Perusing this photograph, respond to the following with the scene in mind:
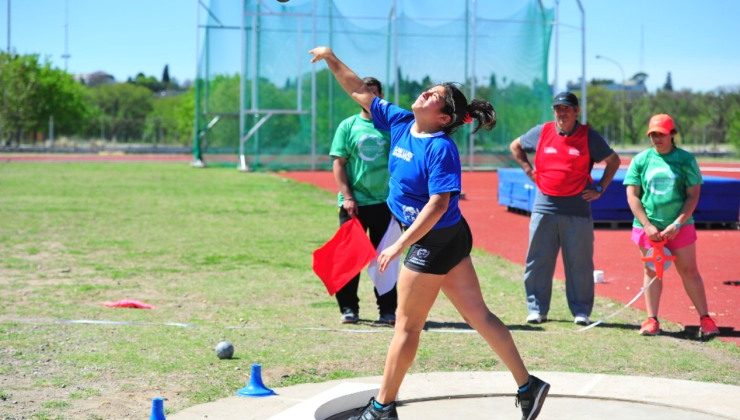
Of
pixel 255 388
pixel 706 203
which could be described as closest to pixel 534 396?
pixel 255 388

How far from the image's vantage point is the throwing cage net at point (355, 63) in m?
39.4

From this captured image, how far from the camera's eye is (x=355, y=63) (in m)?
39.4

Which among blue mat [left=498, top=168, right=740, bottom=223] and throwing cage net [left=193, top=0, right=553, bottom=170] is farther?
throwing cage net [left=193, top=0, right=553, bottom=170]

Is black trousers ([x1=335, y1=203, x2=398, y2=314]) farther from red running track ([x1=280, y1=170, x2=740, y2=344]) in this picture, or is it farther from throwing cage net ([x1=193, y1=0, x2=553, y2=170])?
throwing cage net ([x1=193, y1=0, x2=553, y2=170])

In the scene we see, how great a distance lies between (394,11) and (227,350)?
32.2 meters

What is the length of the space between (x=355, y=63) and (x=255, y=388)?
33.0 metres

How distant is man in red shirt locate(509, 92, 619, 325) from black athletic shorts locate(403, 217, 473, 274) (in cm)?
400

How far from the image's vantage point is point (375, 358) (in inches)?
334

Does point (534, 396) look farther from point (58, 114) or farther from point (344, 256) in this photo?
point (58, 114)

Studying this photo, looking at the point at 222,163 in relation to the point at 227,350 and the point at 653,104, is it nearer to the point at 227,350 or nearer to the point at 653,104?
the point at 227,350

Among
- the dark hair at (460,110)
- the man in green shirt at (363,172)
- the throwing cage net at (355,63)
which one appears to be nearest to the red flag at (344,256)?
the man in green shirt at (363,172)

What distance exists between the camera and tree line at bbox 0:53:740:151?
40.8 metres

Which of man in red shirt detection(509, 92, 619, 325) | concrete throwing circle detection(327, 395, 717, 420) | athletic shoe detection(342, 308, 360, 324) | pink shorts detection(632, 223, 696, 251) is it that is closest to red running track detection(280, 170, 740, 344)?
man in red shirt detection(509, 92, 619, 325)

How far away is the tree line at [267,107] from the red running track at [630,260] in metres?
15.6
